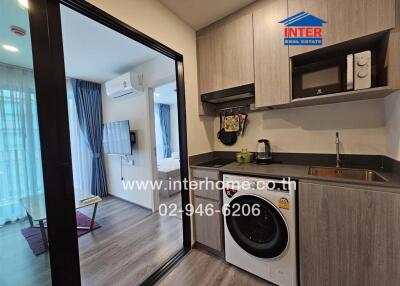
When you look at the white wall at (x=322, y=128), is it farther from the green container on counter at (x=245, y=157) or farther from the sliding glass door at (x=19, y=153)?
the sliding glass door at (x=19, y=153)

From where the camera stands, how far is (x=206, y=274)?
1.60 metres

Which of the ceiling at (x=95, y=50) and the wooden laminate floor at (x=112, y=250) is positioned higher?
the ceiling at (x=95, y=50)

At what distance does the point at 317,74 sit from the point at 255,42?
2.04 ft

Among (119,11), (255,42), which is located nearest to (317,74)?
(255,42)

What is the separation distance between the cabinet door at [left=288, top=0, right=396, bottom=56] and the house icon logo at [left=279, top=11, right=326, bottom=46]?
3 cm

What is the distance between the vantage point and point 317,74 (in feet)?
4.68

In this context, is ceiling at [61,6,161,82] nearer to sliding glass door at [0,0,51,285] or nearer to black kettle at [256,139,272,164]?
sliding glass door at [0,0,51,285]

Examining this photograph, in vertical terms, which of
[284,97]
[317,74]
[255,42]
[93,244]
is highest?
[255,42]

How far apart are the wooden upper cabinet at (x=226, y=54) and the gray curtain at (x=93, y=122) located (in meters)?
2.70

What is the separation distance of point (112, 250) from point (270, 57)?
264 centimetres

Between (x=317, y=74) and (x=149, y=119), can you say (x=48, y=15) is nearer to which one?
(x=317, y=74)

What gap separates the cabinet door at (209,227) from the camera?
176 cm

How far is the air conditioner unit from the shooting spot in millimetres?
2776

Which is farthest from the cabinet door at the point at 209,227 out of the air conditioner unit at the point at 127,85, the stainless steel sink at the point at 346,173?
the air conditioner unit at the point at 127,85
